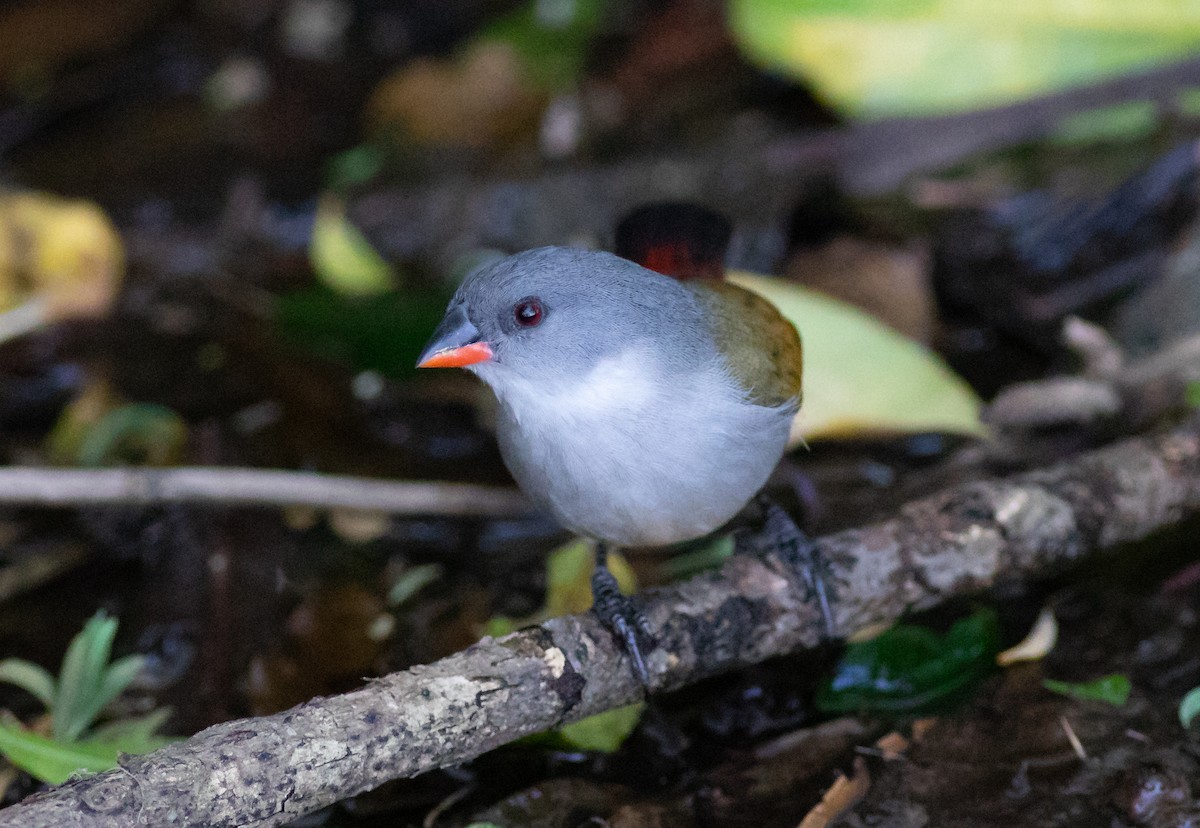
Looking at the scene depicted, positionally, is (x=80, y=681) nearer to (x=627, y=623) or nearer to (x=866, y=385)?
(x=627, y=623)

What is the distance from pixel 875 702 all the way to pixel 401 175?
3473mm

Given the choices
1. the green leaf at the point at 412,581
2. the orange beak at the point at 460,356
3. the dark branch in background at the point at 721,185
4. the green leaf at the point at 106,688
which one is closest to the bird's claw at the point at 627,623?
the orange beak at the point at 460,356

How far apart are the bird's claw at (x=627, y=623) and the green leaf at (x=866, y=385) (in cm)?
92

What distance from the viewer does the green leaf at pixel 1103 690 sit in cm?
264

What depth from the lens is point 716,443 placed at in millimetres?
2650

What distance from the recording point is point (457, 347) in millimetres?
2703

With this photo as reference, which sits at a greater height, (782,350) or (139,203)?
(782,350)

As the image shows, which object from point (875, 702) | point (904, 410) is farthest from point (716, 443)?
point (904, 410)

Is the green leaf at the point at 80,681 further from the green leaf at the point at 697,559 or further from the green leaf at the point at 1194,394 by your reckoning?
the green leaf at the point at 1194,394

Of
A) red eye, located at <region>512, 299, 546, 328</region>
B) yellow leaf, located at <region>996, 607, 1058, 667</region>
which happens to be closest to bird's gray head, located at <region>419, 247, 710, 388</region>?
red eye, located at <region>512, 299, 546, 328</region>

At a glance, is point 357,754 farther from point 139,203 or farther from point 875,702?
point 139,203

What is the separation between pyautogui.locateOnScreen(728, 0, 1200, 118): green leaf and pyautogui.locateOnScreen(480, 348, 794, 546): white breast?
2.42 metres

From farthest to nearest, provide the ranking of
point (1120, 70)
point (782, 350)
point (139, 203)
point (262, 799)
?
1. point (139, 203)
2. point (1120, 70)
3. point (782, 350)
4. point (262, 799)

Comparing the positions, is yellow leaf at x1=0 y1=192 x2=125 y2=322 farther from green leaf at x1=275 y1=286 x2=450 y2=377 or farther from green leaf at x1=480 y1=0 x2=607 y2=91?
green leaf at x1=480 y1=0 x2=607 y2=91
